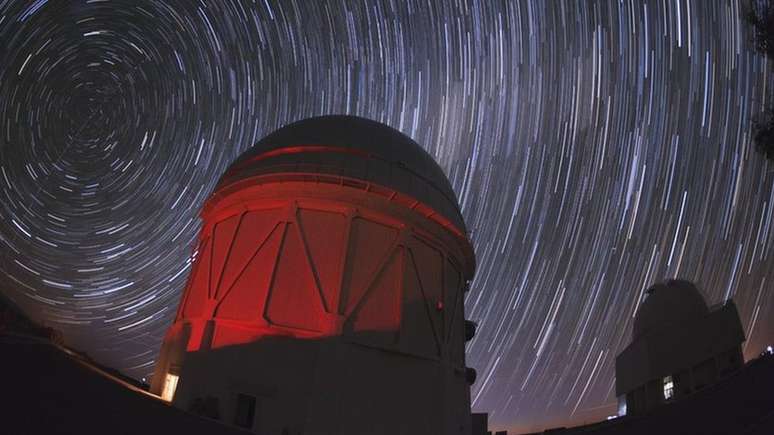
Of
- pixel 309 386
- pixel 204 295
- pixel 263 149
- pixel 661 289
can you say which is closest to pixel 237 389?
pixel 309 386

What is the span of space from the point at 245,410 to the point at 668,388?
2064 centimetres

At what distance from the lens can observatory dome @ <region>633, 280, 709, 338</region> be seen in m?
21.9

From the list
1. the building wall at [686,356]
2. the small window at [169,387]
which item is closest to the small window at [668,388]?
the building wall at [686,356]

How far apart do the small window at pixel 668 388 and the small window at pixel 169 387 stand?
21.6m

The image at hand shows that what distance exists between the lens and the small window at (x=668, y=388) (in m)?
20.9

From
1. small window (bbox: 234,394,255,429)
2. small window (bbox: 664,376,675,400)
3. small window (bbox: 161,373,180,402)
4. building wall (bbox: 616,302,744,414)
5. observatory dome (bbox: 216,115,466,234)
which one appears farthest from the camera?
small window (bbox: 664,376,675,400)

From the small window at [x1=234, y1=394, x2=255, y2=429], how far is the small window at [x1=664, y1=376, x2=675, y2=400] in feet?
66.0

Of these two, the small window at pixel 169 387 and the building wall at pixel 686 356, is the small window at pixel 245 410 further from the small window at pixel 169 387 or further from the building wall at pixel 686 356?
the building wall at pixel 686 356

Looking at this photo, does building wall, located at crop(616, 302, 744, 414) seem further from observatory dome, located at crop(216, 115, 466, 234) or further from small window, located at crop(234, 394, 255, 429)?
small window, located at crop(234, 394, 255, 429)

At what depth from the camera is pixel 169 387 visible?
37.1ft

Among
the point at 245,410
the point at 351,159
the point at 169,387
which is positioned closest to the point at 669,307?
the point at 351,159

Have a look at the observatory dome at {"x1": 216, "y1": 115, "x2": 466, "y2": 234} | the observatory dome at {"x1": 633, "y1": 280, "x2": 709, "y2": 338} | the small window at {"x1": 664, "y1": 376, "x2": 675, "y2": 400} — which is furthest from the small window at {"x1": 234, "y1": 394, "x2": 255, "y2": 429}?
the observatory dome at {"x1": 633, "y1": 280, "x2": 709, "y2": 338}

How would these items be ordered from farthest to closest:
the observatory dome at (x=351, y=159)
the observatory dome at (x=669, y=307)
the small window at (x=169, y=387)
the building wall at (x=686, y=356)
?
the observatory dome at (x=669, y=307) < the building wall at (x=686, y=356) < the observatory dome at (x=351, y=159) < the small window at (x=169, y=387)

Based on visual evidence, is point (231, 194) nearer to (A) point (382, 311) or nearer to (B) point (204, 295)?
(B) point (204, 295)
